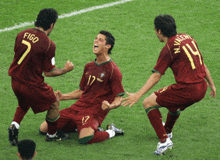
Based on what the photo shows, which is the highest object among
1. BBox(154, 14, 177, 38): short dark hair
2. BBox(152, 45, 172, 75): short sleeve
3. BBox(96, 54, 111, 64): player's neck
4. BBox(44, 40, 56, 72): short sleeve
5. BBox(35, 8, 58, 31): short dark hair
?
BBox(35, 8, 58, 31): short dark hair

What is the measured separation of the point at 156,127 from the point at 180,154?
517 millimetres

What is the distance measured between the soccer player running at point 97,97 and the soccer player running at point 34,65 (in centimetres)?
62

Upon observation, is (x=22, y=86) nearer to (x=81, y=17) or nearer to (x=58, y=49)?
(x=58, y=49)

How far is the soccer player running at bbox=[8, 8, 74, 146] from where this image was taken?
6.14 m

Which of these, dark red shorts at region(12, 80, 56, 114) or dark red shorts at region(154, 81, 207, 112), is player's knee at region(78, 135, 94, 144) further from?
dark red shorts at region(154, 81, 207, 112)

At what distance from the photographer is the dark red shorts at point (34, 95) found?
6258mm

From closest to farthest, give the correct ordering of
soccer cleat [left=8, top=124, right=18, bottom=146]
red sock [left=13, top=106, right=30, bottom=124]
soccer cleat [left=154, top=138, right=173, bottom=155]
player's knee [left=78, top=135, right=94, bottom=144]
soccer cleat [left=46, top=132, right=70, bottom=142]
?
soccer cleat [left=154, top=138, right=173, bottom=155] < soccer cleat [left=8, top=124, right=18, bottom=146] < red sock [left=13, top=106, right=30, bottom=124] < player's knee [left=78, top=135, right=94, bottom=144] < soccer cleat [left=46, top=132, right=70, bottom=142]

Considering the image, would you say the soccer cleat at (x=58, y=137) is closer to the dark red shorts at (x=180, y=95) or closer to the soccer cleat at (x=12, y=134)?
the soccer cleat at (x=12, y=134)

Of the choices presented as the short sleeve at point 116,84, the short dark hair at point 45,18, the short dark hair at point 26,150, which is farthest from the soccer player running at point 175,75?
the short dark hair at point 26,150

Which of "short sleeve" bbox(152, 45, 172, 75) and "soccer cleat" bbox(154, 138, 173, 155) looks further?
"soccer cleat" bbox(154, 138, 173, 155)

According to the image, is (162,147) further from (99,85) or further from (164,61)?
(99,85)

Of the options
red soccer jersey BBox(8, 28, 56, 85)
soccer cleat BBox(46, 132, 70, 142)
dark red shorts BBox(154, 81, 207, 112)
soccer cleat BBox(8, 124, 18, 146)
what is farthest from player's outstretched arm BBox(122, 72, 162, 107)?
soccer cleat BBox(8, 124, 18, 146)

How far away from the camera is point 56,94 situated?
6.88m

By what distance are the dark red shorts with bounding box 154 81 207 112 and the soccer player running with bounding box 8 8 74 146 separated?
1.39m
